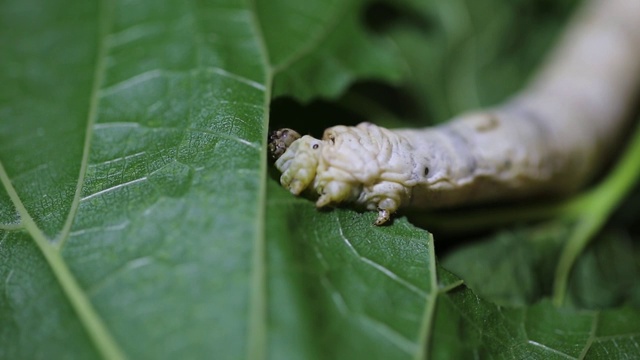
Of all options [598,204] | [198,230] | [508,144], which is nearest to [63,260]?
[198,230]

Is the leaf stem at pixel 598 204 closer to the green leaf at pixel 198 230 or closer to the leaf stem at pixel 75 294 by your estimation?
the green leaf at pixel 198 230

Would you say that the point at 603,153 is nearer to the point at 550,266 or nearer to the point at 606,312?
the point at 550,266

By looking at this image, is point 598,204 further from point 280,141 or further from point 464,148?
point 280,141

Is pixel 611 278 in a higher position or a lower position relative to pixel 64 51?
lower

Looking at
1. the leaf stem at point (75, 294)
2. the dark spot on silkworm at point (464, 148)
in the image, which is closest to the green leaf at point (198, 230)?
the leaf stem at point (75, 294)

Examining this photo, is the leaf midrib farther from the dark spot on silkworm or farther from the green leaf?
the dark spot on silkworm

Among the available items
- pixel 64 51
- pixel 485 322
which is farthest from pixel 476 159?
pixel 64 51
